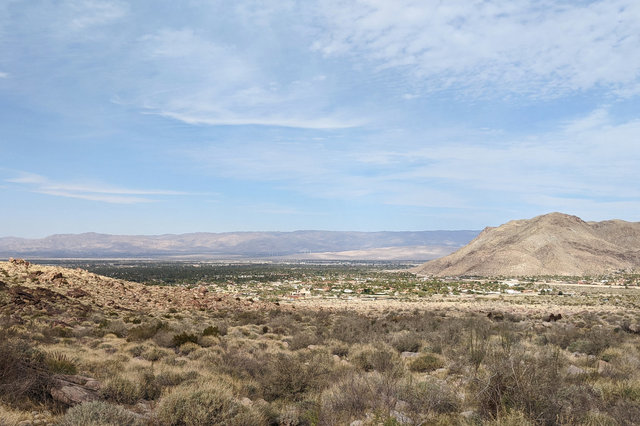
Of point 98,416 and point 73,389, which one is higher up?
point 98,416

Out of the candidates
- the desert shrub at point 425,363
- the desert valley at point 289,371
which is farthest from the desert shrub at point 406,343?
the desert shrub at point 425,363

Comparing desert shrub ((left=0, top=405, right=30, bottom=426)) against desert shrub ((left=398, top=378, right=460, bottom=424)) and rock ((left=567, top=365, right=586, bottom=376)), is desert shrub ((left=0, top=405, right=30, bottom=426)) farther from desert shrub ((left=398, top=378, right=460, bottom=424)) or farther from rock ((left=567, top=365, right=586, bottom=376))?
rock ((left=567, top=365, right=586, bottom=376))

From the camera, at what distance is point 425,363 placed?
12898 mm

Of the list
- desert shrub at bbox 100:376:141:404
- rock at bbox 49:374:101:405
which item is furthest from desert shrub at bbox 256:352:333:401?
rock at bbox 49:374:101:405

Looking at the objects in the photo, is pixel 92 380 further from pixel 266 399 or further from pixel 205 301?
pixel 205 301

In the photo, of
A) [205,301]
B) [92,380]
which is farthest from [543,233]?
[92,380]

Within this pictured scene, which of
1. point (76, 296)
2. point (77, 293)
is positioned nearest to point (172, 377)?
point (76, 296)

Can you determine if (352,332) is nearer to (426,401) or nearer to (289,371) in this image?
(289,371)

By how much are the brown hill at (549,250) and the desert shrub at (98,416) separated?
97897 mm

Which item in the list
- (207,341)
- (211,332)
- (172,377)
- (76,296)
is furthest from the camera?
(76,296)

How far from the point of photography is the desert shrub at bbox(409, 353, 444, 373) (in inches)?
499

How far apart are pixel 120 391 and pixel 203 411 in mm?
2792

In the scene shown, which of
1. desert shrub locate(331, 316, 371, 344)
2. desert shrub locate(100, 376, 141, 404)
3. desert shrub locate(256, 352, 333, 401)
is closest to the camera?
desert shrub locate(100, 376, 141, 404)

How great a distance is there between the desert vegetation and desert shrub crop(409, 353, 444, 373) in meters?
0.03
